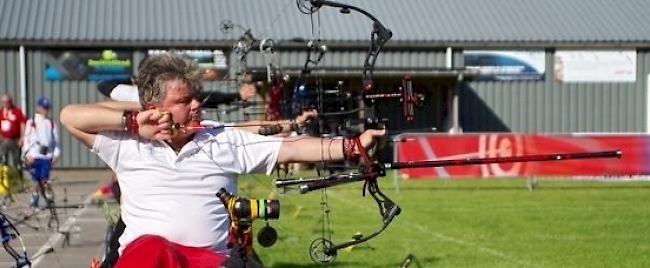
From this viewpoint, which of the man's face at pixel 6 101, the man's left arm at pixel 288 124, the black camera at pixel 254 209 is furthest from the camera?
the man's face at pixel 6 101

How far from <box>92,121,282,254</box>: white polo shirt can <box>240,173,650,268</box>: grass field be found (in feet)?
15.5

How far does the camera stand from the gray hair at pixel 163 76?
197 inches

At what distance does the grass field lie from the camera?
34.3 feet

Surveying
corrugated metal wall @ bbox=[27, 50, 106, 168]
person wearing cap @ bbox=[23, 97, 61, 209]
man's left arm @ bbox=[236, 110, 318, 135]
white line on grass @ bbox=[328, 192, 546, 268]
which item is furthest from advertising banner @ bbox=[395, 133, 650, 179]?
man's left arm @ bbox=[236, 110, 318, 135]

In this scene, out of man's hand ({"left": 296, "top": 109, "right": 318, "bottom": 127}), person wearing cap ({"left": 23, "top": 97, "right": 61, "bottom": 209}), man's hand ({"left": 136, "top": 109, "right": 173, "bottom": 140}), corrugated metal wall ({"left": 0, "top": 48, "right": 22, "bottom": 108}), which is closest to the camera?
man's hand ({"left": 136, "top": 109, "right": 173, "bottom": 140})

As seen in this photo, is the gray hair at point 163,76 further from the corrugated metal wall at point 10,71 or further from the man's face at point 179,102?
the corrugated metal wall at point 10,71

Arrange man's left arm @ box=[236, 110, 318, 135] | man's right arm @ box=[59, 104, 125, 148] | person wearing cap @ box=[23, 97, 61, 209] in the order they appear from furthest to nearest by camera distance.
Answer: person wearing cap @ box=[23, 97, 61, 209] → man's left arm @ box=[236, 110, 318, 135] → man's right arm @ box=[59, 104, 125, 148]

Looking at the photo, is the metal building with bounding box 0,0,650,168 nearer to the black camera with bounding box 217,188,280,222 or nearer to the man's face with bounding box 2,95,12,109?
the man's face with bounding box 2,95,12,109

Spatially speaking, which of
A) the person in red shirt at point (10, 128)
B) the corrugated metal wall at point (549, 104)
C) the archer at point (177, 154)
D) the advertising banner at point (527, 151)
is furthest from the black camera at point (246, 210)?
the corrugated metal wall at point (549, 104)

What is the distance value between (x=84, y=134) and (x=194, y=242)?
29.9 inches

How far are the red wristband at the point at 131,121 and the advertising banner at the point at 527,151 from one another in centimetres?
1519

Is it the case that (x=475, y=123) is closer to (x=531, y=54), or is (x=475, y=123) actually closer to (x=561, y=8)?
(x=531, y=54)

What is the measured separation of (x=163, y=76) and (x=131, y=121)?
251 mm

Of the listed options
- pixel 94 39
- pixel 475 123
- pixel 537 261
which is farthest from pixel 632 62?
pixel 537 261
